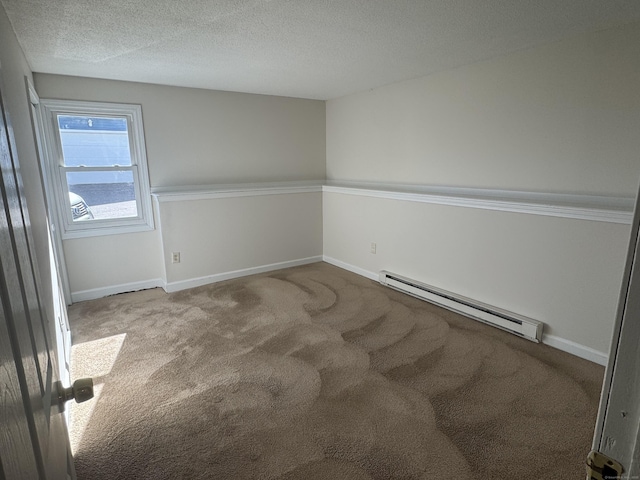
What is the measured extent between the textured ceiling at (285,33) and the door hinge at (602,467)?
2.12 metres

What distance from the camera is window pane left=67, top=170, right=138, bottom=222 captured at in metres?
3.72

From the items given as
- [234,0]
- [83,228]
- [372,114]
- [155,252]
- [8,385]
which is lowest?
[155,252]

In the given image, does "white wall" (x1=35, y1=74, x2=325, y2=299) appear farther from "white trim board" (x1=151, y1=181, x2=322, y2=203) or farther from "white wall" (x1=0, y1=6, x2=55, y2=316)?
"white wall" (x1=0, y1=6, x2=55, y2=316)

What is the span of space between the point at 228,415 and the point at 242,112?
3480 mm

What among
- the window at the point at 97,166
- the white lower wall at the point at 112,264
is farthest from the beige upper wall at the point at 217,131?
the white lower wall at the point at 112,264

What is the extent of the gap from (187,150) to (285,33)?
2212mm

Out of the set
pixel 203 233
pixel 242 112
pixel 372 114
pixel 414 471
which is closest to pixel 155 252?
pixel 203 233

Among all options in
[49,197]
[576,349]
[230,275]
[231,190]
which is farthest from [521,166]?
[49,197]

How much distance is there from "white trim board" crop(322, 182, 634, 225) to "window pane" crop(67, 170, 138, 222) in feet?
8.73

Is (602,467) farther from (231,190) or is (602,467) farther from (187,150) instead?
(187,150)

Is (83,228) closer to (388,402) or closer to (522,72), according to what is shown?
(388,402)

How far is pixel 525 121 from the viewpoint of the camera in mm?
2930

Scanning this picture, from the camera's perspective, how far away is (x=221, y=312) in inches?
140

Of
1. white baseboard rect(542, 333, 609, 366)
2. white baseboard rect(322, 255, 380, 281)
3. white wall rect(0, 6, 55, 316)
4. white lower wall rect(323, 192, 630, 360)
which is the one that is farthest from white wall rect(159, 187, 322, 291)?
white baseboard rect(542, 333, 609, 366)
